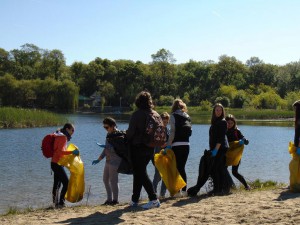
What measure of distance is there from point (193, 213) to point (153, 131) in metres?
1.29

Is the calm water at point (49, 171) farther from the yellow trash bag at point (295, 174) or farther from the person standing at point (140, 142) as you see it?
the yellow trash bag at point (295, 174)

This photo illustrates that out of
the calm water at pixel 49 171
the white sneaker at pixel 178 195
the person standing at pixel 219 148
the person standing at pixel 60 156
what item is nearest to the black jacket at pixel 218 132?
the person standing at pixel 219 148

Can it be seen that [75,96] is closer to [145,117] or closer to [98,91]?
[98,91]

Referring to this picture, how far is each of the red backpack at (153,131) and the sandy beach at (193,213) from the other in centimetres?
100

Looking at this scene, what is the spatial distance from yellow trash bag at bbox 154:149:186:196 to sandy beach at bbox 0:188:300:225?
1.13 feet

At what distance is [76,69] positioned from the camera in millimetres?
99312

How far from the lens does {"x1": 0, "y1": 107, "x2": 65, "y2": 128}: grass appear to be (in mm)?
35000

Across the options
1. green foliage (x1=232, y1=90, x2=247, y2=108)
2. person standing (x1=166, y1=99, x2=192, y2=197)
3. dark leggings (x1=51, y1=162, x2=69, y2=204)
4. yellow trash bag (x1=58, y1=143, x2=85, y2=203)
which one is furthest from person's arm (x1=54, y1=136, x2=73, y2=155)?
green foliage (x1=232, y1=90, x2=247, y2=108)

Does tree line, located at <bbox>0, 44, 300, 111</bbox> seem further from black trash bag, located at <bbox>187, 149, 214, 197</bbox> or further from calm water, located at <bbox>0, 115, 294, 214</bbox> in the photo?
black trash bag, located at <bbox>187, 149, 214, 197</bbox>

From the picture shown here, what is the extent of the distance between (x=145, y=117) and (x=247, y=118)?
169 feet

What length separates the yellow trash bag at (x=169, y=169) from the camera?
743 cm

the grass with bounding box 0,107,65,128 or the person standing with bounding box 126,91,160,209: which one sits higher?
the person standing with bounding box 126,91,160,209

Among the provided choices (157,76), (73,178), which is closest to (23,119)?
(73,178)

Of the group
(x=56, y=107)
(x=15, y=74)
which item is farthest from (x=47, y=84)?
(x=15, y=74)
